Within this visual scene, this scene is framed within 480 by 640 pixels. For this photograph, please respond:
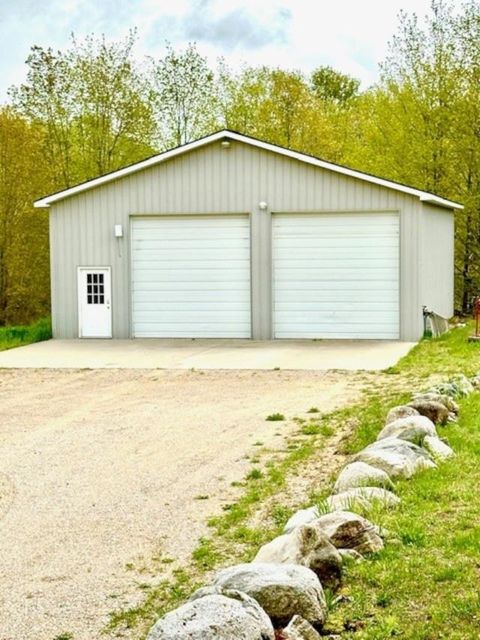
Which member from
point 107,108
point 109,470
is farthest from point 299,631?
point 107,108

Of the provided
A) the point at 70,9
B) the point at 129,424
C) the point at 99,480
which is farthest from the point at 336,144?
the point at 99,480

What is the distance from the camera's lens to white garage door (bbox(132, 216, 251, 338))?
17797 millimetres

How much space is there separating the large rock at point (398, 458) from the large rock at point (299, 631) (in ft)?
→ 7.76

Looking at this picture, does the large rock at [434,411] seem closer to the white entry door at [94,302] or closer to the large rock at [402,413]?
the large rock at [402,413]

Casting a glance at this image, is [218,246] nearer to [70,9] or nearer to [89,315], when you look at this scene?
[89,315]

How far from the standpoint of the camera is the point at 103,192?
1827cm

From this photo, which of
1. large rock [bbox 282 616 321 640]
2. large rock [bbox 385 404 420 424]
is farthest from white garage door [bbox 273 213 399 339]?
large rock [bbox 282 616 321 640]

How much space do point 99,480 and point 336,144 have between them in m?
26.3

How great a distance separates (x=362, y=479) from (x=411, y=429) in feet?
4.07

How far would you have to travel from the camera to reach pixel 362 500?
17.4 ft

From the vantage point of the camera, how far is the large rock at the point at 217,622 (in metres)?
3.38

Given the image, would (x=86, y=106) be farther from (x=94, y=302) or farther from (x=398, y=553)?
(x=398, y=553)

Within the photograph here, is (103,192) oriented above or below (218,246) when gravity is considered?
above

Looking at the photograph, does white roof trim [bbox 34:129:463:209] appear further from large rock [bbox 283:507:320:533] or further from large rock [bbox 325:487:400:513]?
Answer: large rock [bbox 283:507:320:533]
